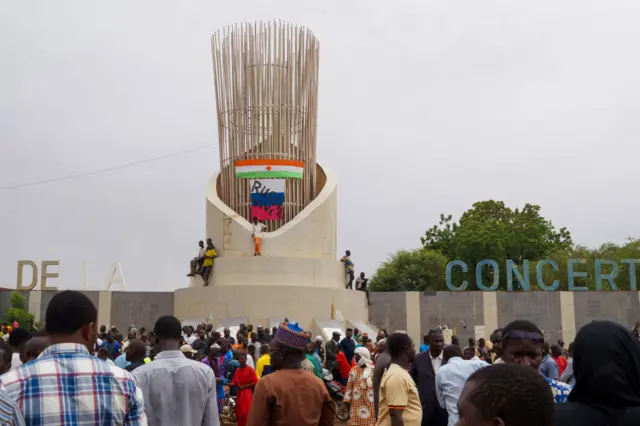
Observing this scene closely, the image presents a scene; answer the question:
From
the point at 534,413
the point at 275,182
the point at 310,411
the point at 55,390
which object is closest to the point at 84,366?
the point at 55,390

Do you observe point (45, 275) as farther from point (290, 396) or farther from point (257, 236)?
point (290, 396)

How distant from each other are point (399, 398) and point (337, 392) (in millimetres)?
6923

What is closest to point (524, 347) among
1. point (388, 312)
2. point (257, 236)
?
point (257, 236)

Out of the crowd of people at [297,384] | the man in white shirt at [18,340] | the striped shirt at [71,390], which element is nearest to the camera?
the crowd of people at [297,384]

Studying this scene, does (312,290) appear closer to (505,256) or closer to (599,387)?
(599,387)

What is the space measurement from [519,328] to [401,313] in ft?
78.2

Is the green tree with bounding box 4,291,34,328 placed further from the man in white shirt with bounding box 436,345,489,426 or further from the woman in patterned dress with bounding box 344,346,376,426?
the man in white shirt with bounding box 436,345,489,426

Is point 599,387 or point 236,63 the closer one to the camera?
point 599,387

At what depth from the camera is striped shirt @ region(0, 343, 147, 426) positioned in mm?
3049

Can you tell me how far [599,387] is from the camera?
2.70 metres

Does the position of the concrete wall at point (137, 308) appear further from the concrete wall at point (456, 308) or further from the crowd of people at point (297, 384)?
the crowd of people at point (297, 384)

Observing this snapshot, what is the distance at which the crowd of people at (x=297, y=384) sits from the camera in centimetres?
220

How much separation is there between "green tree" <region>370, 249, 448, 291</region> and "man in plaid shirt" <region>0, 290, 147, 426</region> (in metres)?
44.3

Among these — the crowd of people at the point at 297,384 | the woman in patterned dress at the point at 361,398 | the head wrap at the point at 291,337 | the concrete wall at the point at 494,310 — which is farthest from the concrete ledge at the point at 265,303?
the head wrap at the point at 291,337
